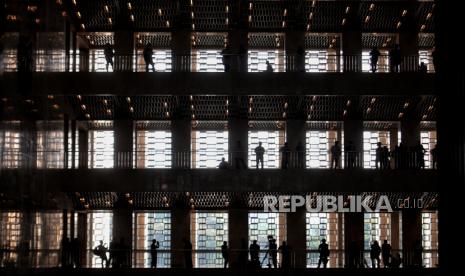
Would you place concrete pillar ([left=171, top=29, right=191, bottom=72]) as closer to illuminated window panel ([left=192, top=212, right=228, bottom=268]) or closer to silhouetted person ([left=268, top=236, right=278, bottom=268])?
illuminated window panel ([left=192, top=212, right=228, bottom=268])

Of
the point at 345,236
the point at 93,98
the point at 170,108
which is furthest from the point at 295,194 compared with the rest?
the point at 93,98

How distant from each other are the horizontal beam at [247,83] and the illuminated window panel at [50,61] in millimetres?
1029

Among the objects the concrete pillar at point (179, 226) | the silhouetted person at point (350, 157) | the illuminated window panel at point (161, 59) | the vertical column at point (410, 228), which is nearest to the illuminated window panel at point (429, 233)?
the vertical column at point (410, 228)

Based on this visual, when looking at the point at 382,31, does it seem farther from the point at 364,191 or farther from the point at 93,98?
the point at 93,98

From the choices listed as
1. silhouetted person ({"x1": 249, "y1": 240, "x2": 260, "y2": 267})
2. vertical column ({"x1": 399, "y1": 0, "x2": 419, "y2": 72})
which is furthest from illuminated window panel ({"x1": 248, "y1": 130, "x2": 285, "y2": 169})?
silhouetted person ({"x1": 249, "y1": 240, "x2": 260, "y2": 267})

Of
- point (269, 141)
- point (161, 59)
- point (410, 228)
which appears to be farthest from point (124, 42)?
point (410, 228)

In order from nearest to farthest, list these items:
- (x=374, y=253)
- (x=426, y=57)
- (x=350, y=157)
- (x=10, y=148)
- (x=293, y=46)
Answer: (x=10, y=148), (x=374, y=253), (x=350, y=157), (x=293, y=46), (x=426, y=57)

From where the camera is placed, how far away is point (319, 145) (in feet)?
159

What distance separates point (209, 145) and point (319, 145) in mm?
5359

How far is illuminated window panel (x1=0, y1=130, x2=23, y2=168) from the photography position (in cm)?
3309

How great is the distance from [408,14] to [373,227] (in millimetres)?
10363

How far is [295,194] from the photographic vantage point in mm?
43594

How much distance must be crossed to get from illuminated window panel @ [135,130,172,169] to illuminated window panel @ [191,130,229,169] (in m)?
1.27

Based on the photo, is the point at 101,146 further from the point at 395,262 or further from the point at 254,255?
the point at 395,262
